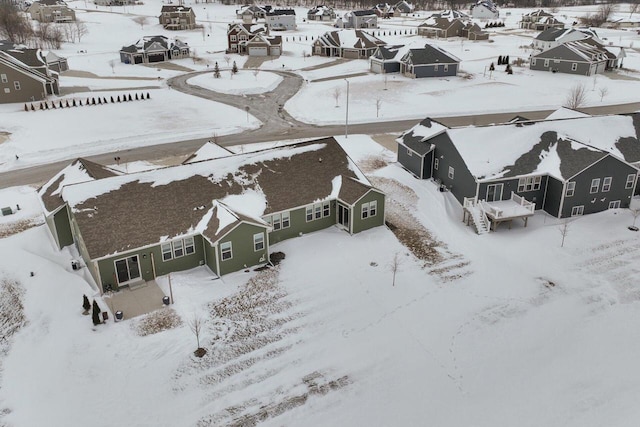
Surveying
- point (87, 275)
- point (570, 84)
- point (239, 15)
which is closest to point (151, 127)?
point (87, 275)

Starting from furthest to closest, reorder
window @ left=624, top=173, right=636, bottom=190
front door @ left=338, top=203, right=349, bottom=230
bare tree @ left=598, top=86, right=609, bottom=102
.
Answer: bare tree @ left=598, top=86, right=609, bottom=102 < window @ left=624, top=173, right=636, bottom=190 < front door @ left=338, top=203, right=349, bottom=230

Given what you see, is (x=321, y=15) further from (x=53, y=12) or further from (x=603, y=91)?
(x=603, y=91)

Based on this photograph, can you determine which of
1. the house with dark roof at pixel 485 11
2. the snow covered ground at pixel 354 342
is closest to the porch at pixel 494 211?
the snow covered ground at pixel 354 342

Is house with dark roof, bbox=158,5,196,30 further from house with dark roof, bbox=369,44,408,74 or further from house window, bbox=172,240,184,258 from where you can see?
house window, bbox=172,240,184,258

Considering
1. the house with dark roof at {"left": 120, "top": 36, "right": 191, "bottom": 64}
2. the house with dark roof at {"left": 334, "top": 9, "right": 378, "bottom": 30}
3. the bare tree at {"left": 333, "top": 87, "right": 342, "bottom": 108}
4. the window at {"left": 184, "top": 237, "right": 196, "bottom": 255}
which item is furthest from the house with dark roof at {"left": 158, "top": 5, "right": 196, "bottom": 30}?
the window at {"left": 184, "top": 237, "right": 196, "bottom": 255}

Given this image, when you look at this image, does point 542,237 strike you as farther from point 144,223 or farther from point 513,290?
point 144,223

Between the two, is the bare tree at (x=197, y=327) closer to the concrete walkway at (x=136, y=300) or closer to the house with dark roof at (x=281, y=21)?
the concrete walkway at (x=136, y=300)
